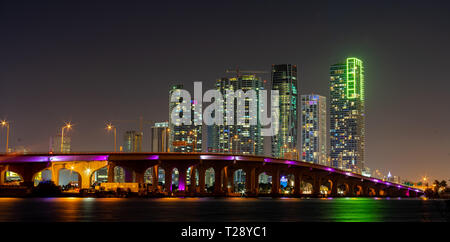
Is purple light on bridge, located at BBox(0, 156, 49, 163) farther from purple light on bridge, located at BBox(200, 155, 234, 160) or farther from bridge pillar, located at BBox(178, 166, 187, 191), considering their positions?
Answer: purple light on bridge, located at BBox(200, 155, 234, 160)

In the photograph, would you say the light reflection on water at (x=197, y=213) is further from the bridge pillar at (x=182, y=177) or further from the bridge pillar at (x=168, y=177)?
the bridge pillar at (x=182, y=177)

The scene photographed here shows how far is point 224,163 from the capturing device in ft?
637

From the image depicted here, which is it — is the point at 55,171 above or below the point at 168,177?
above

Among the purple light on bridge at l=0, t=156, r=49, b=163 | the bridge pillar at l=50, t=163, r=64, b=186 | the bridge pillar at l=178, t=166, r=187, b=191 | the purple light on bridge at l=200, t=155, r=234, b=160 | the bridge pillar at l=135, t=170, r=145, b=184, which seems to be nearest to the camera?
the purple light on bridge at l=0, t=156, r=49, b=163

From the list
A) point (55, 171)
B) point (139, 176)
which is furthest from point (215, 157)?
point (55, 171)

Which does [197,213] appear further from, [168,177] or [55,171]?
[168,177]

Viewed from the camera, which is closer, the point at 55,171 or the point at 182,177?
the point at 55,171

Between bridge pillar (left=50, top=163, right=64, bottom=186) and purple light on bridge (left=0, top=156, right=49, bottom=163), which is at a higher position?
purple light on bridge (left=0, top=156, right=49, bottom=163)

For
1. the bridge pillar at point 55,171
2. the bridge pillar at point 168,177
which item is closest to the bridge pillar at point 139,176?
the bridge pillar at point 168,177

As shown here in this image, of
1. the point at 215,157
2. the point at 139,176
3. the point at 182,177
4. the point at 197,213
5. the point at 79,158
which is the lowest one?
the point at 197,213

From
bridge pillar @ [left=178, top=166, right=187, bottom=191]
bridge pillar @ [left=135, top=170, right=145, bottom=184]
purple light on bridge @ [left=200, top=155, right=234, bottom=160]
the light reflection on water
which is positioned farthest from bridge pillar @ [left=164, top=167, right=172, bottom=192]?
the light reflection on water

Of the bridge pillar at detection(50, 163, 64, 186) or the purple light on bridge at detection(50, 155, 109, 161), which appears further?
the bridge pillar at detection(50, 163, 64, 186)
